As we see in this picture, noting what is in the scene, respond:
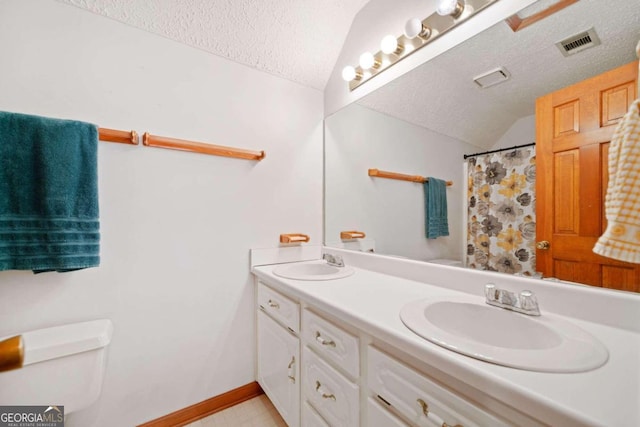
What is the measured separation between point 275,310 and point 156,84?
1.31 metres

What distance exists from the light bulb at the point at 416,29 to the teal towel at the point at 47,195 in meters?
1.46

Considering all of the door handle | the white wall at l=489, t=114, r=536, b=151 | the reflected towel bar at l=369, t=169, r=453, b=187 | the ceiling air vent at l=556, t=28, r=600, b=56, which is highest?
the ceiling air vent at l=556, t=28, r=600, b=56

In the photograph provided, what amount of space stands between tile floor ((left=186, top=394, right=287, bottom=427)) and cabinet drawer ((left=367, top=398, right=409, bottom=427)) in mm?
846

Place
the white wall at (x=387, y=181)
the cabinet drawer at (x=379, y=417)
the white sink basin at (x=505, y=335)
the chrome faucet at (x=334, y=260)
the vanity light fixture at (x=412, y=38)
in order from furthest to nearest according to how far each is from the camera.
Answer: the chrome faucet at (x=334, y=260) < the white wall at (x=387, y=181) < the vanity light fixture at (x=412, y=38) < the cabinet drawer at (x=379, y=417) < the white sink basin at (x=505, y=335)

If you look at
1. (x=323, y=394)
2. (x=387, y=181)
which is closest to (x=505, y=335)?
(x=323, y=394)

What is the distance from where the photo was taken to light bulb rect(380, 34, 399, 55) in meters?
1.32

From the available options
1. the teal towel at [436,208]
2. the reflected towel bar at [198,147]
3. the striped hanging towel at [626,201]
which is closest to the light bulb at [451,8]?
the teal towel at [436,208]

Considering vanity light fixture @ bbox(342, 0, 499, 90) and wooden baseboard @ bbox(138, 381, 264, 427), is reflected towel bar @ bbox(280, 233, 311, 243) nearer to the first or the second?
wooden baseboard @ bbox(138, 381, 264, 427)

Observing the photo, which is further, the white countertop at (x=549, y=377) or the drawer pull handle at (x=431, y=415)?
the drawer pull handle at (x=431, y=415)

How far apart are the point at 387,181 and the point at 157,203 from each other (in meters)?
1.24

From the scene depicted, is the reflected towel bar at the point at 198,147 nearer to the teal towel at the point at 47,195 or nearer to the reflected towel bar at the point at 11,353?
the teal towel at the point at 47,195

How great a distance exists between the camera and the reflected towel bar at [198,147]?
125 cm

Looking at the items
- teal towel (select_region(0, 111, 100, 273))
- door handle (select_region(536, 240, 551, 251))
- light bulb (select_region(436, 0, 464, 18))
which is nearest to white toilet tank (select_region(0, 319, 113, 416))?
teal towel (select_region(0, 111, 100, 273))

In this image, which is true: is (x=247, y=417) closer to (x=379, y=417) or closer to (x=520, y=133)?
(x=379, y=417)
